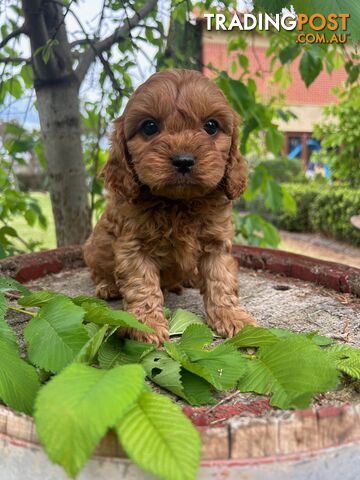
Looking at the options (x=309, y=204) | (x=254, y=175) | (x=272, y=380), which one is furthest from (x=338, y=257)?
(x=272, y=380)

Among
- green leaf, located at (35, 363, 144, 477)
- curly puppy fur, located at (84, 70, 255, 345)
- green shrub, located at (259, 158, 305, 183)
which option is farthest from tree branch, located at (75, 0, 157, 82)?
green shrub, located at (259, 158, 305, 183)

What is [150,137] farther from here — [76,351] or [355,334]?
[355,334]

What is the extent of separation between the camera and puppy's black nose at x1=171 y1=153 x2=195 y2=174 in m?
1.62

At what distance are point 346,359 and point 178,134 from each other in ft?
2.88

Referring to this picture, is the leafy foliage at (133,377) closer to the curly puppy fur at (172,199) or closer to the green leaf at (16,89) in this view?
the curly puppy fur at (172,199)

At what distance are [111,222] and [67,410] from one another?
1317mm

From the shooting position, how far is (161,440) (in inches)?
37.1

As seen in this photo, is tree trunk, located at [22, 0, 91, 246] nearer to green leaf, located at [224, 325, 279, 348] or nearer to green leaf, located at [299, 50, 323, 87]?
green leaf, located at [299, 50, 323, 87]

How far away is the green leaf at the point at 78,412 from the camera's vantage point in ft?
2.90

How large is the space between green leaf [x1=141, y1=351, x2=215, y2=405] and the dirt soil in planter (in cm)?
5

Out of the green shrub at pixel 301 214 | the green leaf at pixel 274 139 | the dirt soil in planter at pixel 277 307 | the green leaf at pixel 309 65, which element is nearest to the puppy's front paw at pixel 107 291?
the dirt soil in planter at pixel 277 307

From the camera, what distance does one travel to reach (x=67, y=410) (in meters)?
0.92

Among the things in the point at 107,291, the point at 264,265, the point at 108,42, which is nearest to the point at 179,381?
the point at 107,291

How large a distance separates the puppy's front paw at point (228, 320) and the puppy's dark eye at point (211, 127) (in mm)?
668
